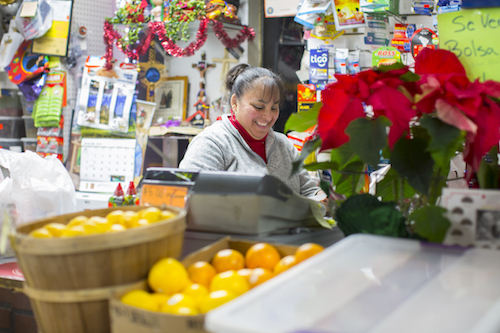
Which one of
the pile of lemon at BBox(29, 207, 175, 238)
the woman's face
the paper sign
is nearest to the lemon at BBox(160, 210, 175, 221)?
the pile of lemon at BBox(29, 207, 175, 238)

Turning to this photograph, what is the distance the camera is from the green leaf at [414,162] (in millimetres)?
894

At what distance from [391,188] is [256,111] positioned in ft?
4.53

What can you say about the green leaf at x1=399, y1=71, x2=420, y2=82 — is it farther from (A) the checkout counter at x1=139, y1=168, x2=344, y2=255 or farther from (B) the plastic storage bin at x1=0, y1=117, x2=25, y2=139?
(B) the plastic storage bin at x1=0, y1=117, x2=25, y2=139

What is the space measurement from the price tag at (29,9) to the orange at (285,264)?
167 inches

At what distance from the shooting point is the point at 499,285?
27.2 inches

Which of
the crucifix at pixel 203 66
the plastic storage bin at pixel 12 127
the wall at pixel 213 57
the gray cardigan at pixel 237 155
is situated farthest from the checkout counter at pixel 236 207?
the plastic storage bin at pixel 12 127

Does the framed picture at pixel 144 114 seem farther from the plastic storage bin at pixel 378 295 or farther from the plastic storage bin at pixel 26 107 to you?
the plastic storage bin at pixel 378 295

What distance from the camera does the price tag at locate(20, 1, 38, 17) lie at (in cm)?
427

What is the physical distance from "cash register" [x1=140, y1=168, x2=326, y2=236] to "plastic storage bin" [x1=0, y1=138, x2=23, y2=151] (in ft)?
12.7

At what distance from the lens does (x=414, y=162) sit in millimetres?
910

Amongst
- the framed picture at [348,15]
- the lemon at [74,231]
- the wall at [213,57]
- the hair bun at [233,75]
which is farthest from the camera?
the wall at [213,57]

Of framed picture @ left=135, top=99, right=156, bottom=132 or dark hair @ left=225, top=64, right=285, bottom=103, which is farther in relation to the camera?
framed picture @ left=135, top=99, right=156, bottom=132

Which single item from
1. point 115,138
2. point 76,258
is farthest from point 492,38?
point 115,138

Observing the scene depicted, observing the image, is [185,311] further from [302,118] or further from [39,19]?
[39,19]
